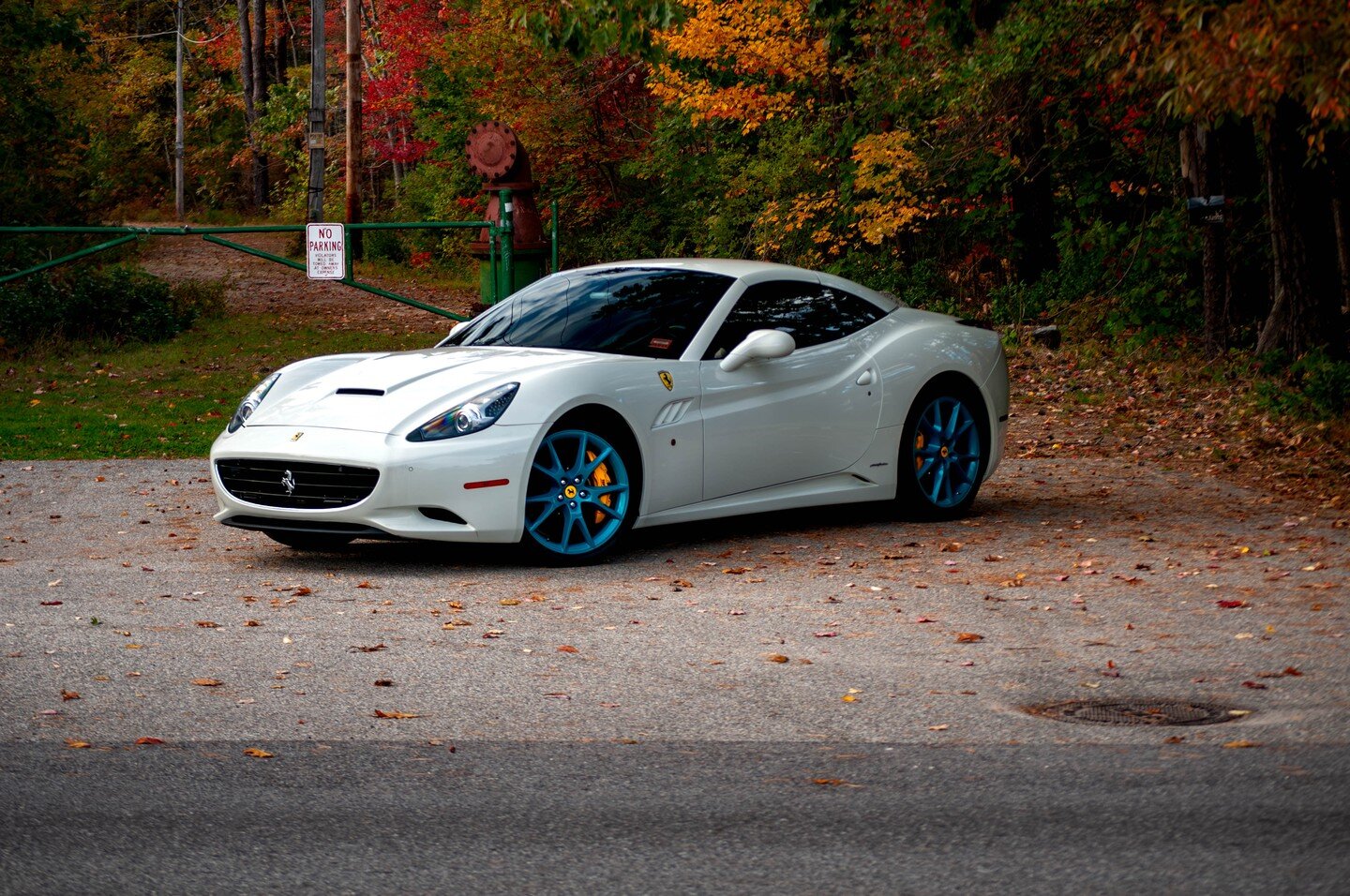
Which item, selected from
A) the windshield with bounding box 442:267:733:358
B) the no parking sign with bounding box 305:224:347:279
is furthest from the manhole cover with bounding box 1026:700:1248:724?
the no parking sign with bounding box 305:224:347:279

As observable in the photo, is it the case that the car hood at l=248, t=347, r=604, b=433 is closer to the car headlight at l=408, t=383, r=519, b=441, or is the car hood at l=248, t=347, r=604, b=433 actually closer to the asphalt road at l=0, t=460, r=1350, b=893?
the car headlight at l=408, t=383, r=519, b=441

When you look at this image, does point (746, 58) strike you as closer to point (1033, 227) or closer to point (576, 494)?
point (1033, 227)

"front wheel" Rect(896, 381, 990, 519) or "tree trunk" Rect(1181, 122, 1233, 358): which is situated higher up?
"tree trunk" Rect(1181, 122, 1233, 358)

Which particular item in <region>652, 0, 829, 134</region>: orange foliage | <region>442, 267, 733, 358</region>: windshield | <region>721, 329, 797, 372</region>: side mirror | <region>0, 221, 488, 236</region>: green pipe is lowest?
<region>721, 329, 797, 372</region>: side mirror

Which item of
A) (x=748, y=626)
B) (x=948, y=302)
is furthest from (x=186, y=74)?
(x=748, y=626)

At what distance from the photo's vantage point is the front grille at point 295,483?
7.90 meters

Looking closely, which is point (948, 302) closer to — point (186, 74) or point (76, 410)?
point (76, 410)

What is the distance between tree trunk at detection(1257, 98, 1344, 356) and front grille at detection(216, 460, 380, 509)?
1164cm

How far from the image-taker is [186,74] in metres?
65.3

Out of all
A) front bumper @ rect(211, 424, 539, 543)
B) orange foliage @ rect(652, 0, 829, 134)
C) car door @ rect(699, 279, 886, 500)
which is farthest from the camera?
orange foliage @ rect(652, 0, 829, 134)

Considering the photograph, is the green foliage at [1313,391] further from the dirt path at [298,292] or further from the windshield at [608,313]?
the dirt path at [298,292]

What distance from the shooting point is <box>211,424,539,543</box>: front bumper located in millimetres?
7812

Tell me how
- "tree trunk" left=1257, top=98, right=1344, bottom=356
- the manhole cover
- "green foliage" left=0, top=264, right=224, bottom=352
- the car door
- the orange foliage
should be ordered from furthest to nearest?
the orange foliage → "green foliage" left=0, top=264, right=224, bottom=352 → "tree trunk" left=1257, top=98, right=1344, bottom=356 → the car door → the manhole cover

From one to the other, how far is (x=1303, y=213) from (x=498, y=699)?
13.4 m
